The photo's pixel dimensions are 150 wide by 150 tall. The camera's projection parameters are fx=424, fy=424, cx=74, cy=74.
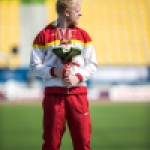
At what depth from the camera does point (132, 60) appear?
13695 millimetres

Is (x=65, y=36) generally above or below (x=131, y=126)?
above

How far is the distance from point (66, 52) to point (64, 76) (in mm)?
142

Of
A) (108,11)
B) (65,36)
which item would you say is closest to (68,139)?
(65,36)

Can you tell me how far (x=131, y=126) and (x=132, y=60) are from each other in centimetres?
828

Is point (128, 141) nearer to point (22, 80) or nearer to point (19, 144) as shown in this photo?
point (19, 144)

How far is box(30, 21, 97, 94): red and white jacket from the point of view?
2.54 meters

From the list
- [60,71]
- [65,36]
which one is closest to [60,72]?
[60,71]

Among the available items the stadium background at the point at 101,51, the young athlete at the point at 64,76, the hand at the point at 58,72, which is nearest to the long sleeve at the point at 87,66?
the young athlete at the point at 64,76

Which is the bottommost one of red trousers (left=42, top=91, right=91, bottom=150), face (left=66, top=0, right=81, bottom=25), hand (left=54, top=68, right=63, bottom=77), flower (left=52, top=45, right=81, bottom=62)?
red trousers (left=42, top=91, right=91, bottom=150)

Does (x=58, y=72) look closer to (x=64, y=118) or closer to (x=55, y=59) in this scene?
(x=55, y=59)

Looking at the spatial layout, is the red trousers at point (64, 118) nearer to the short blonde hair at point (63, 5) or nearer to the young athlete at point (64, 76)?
the young athlete at point (64, 76)

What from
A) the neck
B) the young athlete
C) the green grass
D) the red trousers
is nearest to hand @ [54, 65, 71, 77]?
the young athlete

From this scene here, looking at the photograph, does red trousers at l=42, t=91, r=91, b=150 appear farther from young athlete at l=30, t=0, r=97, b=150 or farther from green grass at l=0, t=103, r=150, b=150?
green grass at l=0, t=103, r=150, b=150

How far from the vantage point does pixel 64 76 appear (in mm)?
2463
